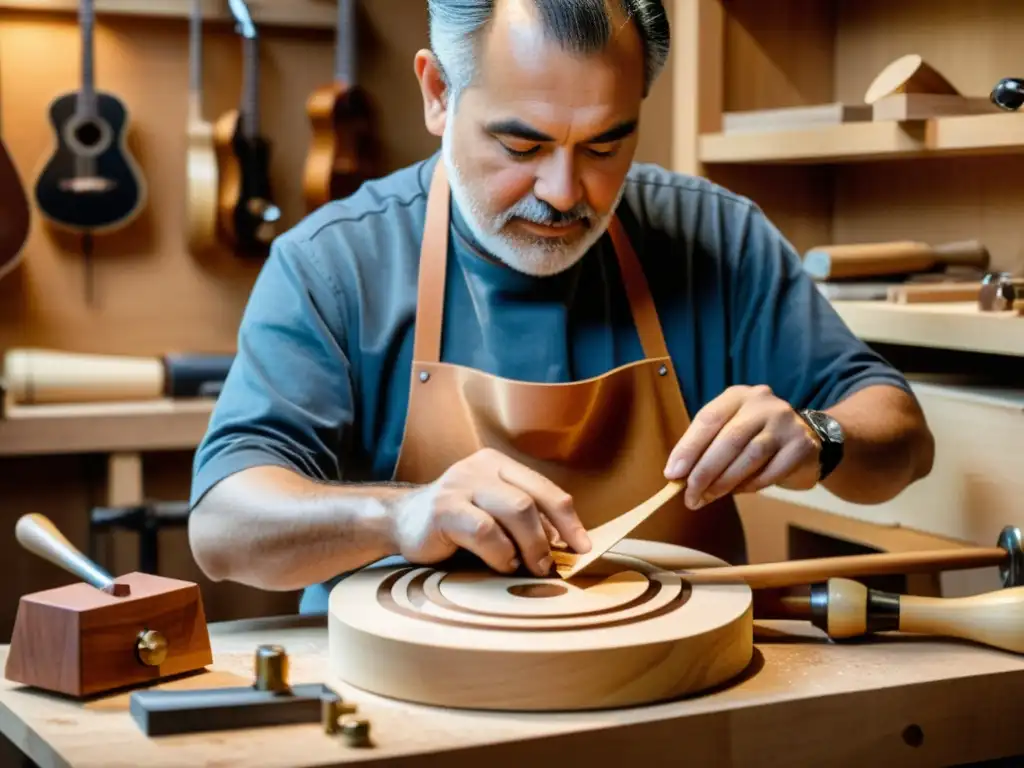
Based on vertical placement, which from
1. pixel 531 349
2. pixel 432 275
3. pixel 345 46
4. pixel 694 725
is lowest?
pixel 694 725

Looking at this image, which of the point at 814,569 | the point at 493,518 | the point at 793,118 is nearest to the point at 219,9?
the point at 793,118

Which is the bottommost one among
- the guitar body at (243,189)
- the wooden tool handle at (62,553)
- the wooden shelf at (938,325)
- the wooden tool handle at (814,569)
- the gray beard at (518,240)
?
the wooden tool handle at (814,569)

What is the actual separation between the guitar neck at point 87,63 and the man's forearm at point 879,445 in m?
1.85

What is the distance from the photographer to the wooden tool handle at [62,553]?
4.87 feet

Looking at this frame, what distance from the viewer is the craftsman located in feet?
5.76

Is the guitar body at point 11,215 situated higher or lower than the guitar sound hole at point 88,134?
lower

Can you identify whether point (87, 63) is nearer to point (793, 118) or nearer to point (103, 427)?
point (103, 427)

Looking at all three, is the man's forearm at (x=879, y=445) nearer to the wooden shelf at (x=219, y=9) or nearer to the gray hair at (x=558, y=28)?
the gray hair at (x=558, y=28)

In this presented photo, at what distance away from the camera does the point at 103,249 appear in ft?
10.7

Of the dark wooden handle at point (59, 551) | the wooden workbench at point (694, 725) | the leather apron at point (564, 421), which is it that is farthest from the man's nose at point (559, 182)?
the dark wooden handle at point (59, 551)

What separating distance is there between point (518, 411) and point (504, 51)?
0.48 meters

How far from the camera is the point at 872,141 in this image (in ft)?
8.34

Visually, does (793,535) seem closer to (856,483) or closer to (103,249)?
(856,483)

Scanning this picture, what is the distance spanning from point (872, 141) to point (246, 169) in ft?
4.74
